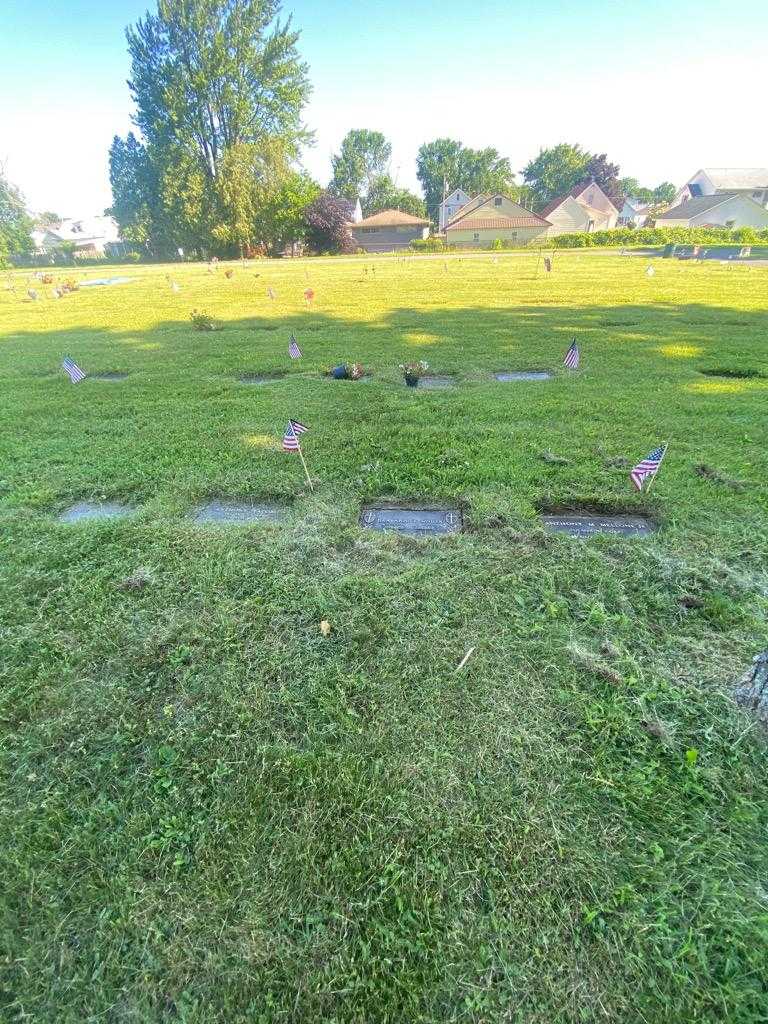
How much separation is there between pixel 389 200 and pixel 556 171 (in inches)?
1051

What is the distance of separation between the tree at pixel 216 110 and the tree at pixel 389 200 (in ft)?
73.3

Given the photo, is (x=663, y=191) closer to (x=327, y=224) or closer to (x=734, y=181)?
(x=734, y=181)

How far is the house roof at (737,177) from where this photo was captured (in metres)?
52.8

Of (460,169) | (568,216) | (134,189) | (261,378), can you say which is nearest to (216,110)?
(134,189)

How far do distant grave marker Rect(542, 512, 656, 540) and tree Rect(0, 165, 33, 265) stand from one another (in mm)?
70897

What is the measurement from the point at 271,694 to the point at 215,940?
0.89 meters

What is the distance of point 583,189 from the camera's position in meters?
56.2

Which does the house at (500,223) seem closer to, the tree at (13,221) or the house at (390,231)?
the house at (390,231)

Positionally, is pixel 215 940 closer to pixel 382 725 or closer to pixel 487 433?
pixel 382 725

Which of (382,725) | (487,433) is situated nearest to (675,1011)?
(382,725)

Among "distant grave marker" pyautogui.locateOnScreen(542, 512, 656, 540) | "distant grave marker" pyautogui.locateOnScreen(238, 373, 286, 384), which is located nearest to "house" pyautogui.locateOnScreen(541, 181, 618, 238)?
A: "distant grave marker" pyautogui.locateOnScreen(238, 373, 286, 384)

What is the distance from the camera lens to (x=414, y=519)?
11.4ft

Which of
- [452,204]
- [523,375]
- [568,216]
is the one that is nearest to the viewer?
[523,375]

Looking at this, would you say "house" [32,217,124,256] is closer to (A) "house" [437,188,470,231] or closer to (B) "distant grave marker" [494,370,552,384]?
(A) "house" [437,188,470,231]
